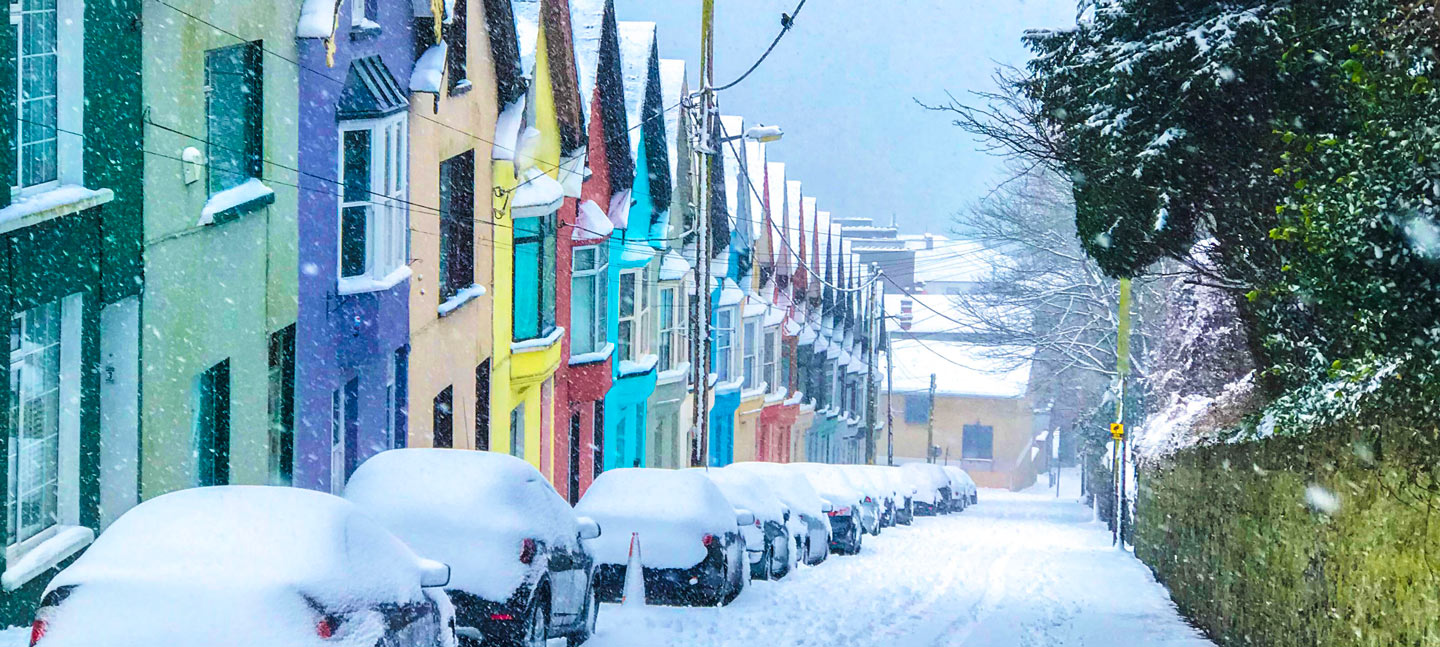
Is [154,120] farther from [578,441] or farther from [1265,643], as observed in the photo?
[578,441]

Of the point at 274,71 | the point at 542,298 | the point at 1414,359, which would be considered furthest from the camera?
the point at 542,298

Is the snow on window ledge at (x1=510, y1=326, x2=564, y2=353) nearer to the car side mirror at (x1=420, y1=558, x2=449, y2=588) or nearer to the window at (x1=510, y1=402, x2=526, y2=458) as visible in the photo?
the window at (x1=510, y1=402, x2=526, y2=458)

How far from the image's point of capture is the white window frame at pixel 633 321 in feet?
103

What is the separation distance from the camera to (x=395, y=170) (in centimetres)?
1869

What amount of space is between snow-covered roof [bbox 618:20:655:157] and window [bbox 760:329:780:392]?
20.7 meters

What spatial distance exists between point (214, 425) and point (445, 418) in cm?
825

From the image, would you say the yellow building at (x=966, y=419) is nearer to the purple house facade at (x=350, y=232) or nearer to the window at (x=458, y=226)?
the window at (x=458, y=226)

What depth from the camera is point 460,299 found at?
2194 centimetres

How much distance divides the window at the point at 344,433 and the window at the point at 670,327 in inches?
→ 647

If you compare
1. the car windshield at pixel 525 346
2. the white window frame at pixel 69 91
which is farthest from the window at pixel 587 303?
the white window frame at pixel 69 91

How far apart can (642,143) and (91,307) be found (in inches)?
878

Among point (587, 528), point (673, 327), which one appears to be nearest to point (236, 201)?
point (587, 528)

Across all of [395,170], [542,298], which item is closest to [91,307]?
[395,170]

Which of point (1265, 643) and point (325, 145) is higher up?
point (325, 145)
